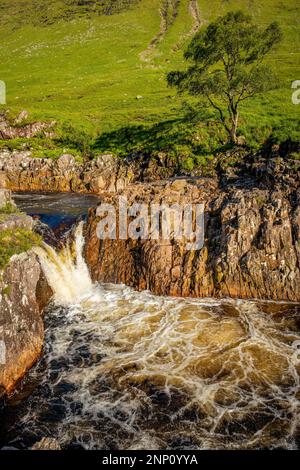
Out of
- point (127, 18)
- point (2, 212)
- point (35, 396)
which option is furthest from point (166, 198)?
point (127, 18)

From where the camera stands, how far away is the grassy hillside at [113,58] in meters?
58.0

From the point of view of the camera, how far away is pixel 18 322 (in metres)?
17.1

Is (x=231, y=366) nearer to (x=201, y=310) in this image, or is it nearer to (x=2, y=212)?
(x=201, y=310)

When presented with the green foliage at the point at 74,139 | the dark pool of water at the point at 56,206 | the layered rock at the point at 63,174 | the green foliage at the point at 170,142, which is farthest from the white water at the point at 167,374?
the green foliage at the point at 74,139

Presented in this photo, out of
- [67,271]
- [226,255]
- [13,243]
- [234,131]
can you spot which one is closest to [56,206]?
[67,271]

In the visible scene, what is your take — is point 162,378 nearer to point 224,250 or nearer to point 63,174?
point 224,250

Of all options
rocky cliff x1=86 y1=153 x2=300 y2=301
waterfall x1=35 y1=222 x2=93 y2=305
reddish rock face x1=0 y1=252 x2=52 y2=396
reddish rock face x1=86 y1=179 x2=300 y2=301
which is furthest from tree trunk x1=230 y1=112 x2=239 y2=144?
reddish rock face x1=0 y1=252 x2=52 y2=396

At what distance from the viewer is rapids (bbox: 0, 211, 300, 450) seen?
1357 cm

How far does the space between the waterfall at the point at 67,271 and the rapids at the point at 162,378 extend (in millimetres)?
656

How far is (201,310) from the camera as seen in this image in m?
21.6

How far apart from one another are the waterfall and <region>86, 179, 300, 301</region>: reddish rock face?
806mm

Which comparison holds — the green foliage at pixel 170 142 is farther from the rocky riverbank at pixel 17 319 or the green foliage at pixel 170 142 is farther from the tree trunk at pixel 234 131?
the rocky riverbank at pixel 17 319

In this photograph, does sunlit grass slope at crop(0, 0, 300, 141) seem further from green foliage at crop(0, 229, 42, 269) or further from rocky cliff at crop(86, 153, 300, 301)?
green foliage at crop(0, 229, 42, 269)

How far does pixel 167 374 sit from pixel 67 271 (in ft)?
37.5
